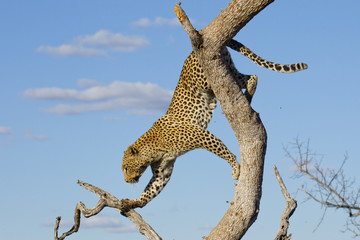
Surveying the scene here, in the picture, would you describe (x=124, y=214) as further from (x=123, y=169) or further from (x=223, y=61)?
(x=223, y=61)

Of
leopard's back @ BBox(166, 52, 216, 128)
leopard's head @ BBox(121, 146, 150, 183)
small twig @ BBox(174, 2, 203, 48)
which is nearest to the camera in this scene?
small twig @ BBox(174, 2, 203, 48)

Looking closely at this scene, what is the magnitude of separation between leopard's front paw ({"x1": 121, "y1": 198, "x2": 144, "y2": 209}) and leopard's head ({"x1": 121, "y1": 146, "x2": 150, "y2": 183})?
42cm

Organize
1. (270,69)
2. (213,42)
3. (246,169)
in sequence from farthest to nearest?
(270,69) < (246,169) < (213,42)

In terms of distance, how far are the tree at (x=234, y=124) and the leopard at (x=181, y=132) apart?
0.69 metres

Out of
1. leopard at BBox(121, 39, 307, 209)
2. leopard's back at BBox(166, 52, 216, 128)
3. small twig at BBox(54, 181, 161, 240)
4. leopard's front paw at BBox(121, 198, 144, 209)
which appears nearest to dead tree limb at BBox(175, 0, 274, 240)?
leopard at BBox(121, 39, 307, 209)

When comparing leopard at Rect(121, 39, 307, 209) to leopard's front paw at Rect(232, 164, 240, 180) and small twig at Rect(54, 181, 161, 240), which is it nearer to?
small twig at Rect(54, 181, 161, 240)

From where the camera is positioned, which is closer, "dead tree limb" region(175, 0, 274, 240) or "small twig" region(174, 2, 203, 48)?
"small twig" region(174, 2, 203, 48)

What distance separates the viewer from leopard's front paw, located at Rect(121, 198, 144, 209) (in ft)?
38.7

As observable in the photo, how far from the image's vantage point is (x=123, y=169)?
40.4 feet

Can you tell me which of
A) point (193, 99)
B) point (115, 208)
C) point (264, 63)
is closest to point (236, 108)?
point (264, 63)

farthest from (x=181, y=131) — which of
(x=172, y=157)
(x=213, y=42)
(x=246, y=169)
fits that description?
(x=213, y=42)

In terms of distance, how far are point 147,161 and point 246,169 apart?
2.06 metres

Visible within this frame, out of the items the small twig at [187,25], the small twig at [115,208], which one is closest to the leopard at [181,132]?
the small twig at [115,208]

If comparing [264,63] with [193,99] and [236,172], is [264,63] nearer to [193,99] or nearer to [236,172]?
[193,99]
